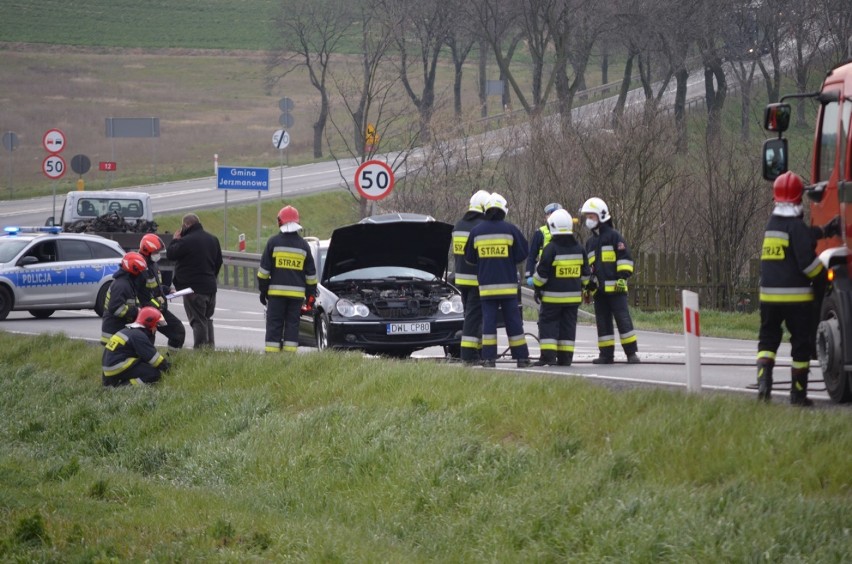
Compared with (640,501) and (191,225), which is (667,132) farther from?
(640,501)

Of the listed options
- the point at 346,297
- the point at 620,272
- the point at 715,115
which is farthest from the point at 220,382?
the point at 715,115

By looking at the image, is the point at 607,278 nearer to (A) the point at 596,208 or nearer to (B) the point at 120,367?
(A) the point at 596,208

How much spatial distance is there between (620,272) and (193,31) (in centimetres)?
9291

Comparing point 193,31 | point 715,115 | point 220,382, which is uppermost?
point 193,31

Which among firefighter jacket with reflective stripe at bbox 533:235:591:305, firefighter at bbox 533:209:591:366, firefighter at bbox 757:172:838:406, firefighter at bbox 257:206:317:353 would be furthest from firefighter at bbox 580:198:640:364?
firefighter at bbox 757:172:838:406

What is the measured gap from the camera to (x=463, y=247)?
48.4 ft

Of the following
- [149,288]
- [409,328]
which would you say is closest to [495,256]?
[409,328]

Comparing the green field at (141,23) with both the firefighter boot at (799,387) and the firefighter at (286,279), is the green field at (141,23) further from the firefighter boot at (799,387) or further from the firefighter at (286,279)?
the firefighter boot at (799,387)

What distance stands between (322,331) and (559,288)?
3.47 meters

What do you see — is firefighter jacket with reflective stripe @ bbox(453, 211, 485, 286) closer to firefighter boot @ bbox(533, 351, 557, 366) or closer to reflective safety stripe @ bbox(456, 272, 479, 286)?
reflective safety stripe @ bbox(456, 272, 479, 286)

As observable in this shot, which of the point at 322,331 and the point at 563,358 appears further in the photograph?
the point at 322,331

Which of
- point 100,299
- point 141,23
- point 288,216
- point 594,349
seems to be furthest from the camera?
point 141,23

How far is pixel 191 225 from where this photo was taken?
16.0m

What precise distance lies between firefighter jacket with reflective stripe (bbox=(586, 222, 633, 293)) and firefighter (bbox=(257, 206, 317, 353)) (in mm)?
3337
